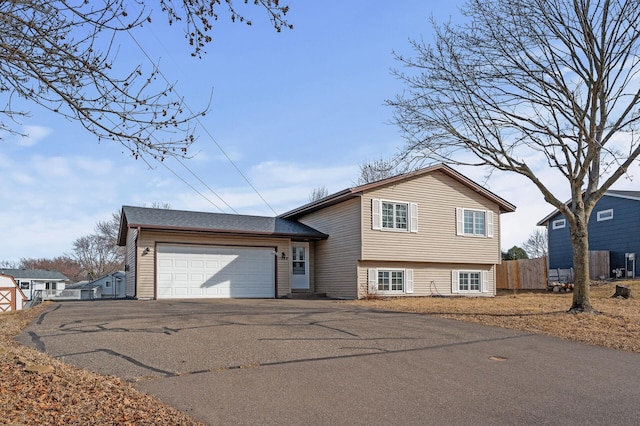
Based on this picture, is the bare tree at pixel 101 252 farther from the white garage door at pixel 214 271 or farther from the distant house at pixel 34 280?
the white garage door at pixel 214 271

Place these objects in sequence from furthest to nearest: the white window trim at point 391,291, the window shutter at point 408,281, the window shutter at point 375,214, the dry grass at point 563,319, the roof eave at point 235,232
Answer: the window shutter at point 408,281, the white window trim at point 391,291, the window shutter at point 375,214, the roof eave at point 235,232, the dry grass at point 563,319

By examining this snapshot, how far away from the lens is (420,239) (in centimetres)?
2145

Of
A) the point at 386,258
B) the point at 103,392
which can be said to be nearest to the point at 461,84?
the point at 386,258

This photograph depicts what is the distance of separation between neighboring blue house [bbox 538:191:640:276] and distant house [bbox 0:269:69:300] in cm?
5089

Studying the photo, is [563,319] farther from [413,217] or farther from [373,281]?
[413,217]

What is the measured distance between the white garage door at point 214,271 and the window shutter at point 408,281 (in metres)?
5.40

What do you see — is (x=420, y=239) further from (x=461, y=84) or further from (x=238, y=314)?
(x=238, y=314)

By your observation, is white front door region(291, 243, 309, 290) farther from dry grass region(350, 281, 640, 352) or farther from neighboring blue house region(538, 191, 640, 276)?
neighboring blue house region(538, 191, 640, 276)

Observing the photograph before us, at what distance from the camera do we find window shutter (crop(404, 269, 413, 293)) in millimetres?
21375

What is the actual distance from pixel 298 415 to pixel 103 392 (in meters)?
2.08

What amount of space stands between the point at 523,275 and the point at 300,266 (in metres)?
13.5

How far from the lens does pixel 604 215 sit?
2961 cm

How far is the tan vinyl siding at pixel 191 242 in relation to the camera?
61.4 feet

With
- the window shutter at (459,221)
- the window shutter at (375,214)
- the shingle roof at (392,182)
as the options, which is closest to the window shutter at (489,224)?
the shingle roof at (392,182)
